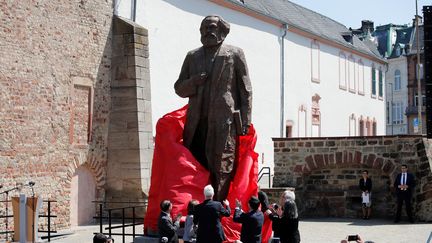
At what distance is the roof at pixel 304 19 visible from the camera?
105 ft

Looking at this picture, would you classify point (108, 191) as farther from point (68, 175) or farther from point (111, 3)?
point (111, 3)

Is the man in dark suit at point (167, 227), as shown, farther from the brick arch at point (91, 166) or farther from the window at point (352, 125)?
the window at point (352, 125)

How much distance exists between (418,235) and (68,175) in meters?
8.95

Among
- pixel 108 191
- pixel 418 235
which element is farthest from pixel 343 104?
pixel 418 235

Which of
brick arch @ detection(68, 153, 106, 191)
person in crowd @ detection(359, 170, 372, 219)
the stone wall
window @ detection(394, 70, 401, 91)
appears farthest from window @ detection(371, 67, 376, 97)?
brick arch @ detection(68, 153, 106, 191)

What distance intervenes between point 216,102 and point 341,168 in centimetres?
969

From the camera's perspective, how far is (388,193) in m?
19.6

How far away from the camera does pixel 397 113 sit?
65.8 m

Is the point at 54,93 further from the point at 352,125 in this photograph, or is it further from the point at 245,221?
the point at 352,125

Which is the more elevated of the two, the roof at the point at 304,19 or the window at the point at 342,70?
the roof at the point at 304,19

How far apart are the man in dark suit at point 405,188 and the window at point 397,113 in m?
48.7

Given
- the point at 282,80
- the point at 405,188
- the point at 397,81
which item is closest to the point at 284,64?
the point at 282,80

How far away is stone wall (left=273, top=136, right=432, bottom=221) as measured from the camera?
755 inches

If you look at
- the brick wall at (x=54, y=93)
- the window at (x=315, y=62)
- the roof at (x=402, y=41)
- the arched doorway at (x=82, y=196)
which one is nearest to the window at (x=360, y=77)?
the window at (x=315, y=62)
